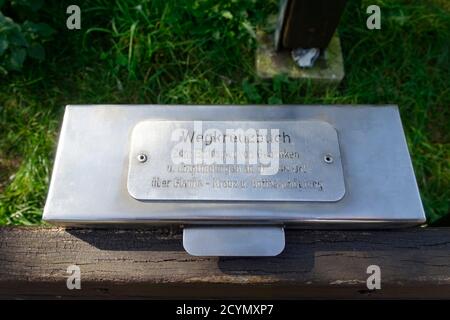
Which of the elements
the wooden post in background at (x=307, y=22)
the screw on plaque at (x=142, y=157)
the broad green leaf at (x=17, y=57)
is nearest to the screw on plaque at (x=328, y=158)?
the screw on plaque at (x=142, y=157)

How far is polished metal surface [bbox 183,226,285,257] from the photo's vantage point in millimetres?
714

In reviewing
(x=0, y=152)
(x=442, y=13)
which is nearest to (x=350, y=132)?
(x=0, y=152)

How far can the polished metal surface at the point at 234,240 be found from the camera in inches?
28.1

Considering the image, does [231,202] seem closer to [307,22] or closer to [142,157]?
[142,157]

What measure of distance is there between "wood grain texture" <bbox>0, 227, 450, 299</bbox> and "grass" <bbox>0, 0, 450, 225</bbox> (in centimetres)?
88

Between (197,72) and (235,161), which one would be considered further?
(197,72)

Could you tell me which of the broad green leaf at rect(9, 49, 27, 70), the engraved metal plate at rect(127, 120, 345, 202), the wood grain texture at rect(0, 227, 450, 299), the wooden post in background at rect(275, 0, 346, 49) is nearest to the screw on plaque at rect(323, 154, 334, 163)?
the engraved metal plate at rect(127, 120, 345, 202)

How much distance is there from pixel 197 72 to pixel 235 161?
3.53 ft

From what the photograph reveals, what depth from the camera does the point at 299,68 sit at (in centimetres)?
170

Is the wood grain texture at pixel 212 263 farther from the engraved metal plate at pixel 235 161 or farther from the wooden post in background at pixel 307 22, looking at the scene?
the wooden post in background at pixel 307 22

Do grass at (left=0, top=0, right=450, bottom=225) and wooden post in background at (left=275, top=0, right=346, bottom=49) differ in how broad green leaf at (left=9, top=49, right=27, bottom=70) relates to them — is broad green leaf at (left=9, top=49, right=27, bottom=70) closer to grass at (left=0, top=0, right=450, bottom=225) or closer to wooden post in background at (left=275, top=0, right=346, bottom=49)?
grass at (left=0, top=0, right=450, bottom=225)

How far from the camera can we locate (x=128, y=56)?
1.75 metres

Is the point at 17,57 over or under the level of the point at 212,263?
under

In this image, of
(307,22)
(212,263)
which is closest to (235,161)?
(212,263)
